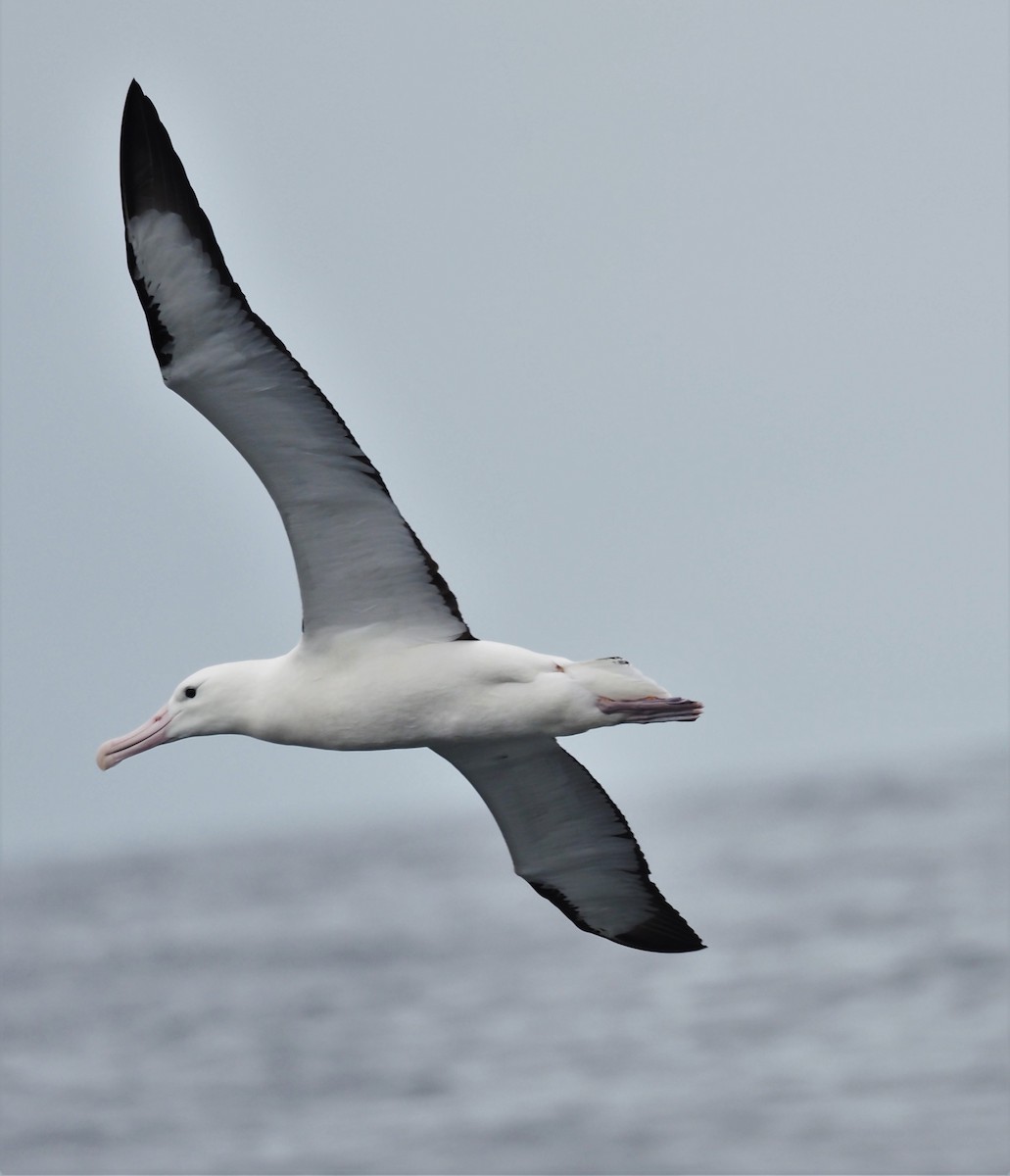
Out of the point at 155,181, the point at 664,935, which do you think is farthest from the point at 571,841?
the point at 155,181

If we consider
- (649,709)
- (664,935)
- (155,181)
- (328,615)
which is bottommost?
(664,935)

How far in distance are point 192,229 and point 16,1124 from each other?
86.8ft

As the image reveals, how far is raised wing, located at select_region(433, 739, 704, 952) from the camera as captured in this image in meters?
10.7

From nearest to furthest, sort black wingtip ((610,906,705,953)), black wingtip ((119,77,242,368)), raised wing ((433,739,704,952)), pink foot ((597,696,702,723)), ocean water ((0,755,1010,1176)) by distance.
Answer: black wingtip ((119,77,242,368)) → pink foot ((597,696,702,723)) → raised wing ((433,739,704,952)) → black wingtip ((610,906,705,953)) → ocean water ((0,755,1010,1176))

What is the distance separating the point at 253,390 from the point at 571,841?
322 centimetres

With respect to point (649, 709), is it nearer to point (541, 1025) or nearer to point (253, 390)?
point (253, 390)

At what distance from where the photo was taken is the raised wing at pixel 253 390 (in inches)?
356

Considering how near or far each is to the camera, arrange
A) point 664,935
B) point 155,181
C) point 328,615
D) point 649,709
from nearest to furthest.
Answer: point 155,181
point 649,709
point 328,615
point 664,935

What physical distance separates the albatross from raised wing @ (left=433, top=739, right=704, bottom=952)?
20 mm

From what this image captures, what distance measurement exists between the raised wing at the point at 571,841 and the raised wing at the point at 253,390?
1220 mm

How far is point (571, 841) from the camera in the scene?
36.8 feet

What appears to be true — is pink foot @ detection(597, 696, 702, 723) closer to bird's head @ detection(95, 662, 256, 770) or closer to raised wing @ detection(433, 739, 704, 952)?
raised wing @ detection(433, 739, 704, 952)

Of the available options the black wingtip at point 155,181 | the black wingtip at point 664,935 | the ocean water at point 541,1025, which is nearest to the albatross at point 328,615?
the black wingtip at point 155,181

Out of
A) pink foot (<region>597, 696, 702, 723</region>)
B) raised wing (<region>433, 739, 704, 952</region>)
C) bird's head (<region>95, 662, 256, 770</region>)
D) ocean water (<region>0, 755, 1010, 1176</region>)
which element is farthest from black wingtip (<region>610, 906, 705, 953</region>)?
bird's head (<region>95, 662, 256, 770</region>)
